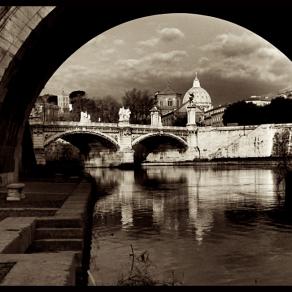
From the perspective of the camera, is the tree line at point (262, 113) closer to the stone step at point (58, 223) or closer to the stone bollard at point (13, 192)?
the stone bollard at point (13, 192)

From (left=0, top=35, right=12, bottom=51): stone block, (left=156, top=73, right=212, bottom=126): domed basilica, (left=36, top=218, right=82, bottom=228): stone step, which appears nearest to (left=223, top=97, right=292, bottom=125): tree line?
(left=156, top=73, right=212, bottom=126): domed basilica

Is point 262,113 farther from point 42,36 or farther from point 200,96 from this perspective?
point 200,96

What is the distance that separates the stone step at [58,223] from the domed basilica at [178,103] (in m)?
102

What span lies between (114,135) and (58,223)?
54.5 metres

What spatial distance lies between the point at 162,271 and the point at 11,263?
3543mm

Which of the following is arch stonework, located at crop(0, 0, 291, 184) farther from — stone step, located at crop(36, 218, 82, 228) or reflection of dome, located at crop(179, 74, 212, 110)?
reflection of dome, located at crop(179, 74, 212, 110)

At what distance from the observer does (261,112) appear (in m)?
82.9

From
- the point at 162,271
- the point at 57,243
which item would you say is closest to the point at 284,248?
the point at 162,271

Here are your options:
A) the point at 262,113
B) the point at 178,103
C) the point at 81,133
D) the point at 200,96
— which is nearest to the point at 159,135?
the point at 81,133

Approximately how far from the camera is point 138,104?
260 ft

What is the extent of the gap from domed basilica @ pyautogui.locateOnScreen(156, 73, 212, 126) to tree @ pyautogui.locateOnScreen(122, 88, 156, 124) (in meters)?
30.3

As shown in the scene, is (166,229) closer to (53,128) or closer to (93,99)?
(53,128)

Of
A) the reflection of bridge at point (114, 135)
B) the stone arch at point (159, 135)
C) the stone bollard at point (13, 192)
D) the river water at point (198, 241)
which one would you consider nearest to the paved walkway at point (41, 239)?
the stone bollard at point (13, 192)

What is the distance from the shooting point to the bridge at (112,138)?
55.4 metres
